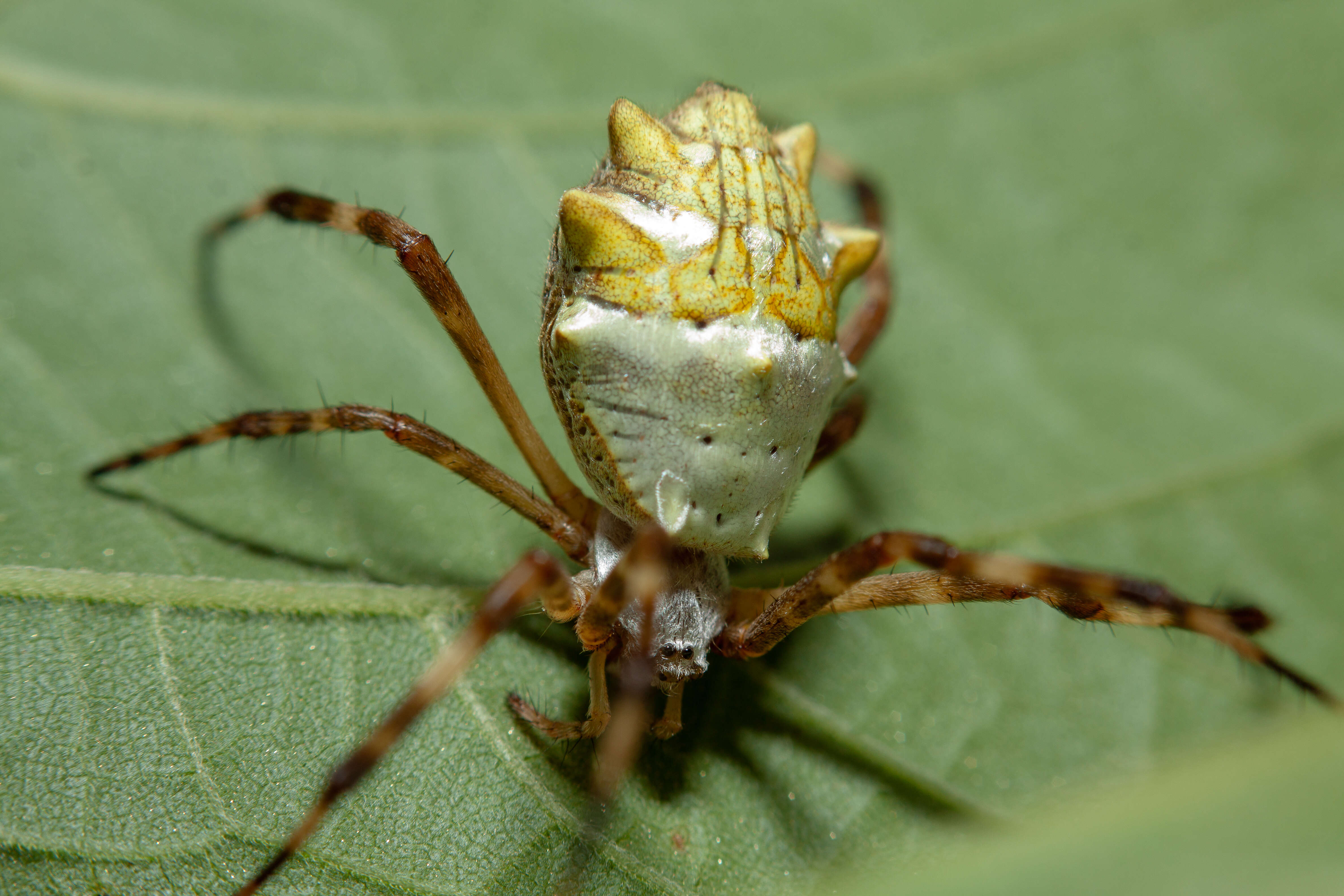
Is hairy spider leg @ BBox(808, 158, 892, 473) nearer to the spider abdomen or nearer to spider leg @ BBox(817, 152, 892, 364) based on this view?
spider leg @ BBox(817, 152, 892, 364)

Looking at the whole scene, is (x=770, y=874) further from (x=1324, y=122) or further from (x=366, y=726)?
(x=1324, y=122)

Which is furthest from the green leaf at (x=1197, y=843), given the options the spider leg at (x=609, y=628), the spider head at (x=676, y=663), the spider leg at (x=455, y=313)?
the spider leg at (x=455, y=313)

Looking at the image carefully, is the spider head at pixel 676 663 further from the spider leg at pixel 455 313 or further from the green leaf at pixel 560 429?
the spider leg at pixel 455 313

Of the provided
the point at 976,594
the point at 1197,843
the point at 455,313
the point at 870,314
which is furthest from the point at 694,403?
the point at 1197,843

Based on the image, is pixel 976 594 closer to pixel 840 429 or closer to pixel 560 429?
pixel 840 429

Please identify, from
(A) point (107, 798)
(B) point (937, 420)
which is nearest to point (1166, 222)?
(B) point (937, 420)

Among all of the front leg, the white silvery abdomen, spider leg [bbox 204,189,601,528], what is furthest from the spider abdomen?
the front leg

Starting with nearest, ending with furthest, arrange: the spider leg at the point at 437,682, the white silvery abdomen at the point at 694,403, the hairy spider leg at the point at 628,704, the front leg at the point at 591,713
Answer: the spider leg at the point at 437,682 → the hairy spider leg at the point at 628,704 → the white silvery abdomen at the point at 694,403 → the front leg at the point at 591,713
